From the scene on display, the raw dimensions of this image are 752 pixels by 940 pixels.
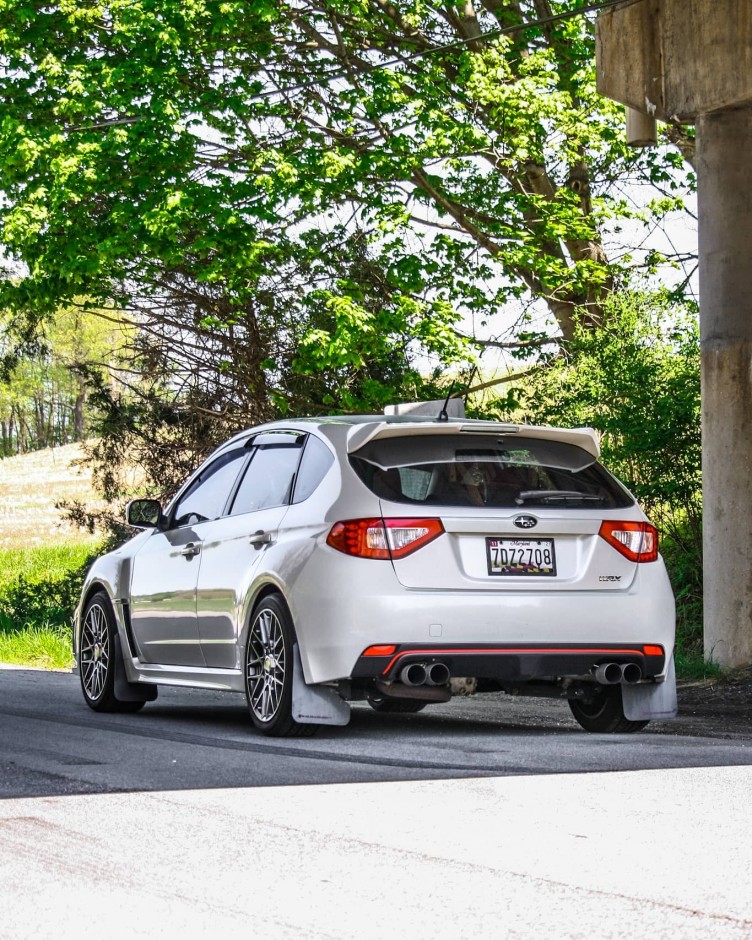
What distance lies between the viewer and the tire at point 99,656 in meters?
10.4

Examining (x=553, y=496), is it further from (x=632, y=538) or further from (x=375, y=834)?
(x=375, y=834)

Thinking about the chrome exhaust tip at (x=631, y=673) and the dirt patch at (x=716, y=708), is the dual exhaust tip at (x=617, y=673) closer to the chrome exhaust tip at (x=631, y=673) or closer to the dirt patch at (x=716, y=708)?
the chrome exhaust tip at (x=631, y=673)

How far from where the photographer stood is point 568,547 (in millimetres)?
8164

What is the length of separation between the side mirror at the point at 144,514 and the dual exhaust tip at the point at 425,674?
2.98 metres

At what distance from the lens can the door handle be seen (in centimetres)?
856

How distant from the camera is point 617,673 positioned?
8258 mm

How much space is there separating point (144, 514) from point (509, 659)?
10.9 feet

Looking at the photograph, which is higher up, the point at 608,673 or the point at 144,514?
the point at 144,514

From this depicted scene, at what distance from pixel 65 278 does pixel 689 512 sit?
9.11 metres

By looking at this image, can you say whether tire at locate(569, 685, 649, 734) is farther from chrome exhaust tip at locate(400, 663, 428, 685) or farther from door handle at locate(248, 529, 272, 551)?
door handle at locate(248, 529, 272, 551)

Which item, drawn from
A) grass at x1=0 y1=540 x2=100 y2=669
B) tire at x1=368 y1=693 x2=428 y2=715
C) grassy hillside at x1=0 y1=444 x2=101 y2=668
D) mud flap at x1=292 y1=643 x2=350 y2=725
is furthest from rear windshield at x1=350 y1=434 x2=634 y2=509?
grassy hillside at x1=0 y1=444 x2=101 y2=668

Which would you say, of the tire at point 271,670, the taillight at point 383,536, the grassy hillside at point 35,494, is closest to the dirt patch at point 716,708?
the taillight at point 383,536

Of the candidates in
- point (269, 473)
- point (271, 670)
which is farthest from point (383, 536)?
point (269, 473)

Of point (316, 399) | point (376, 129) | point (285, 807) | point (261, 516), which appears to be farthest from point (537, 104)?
point (285, 807)
